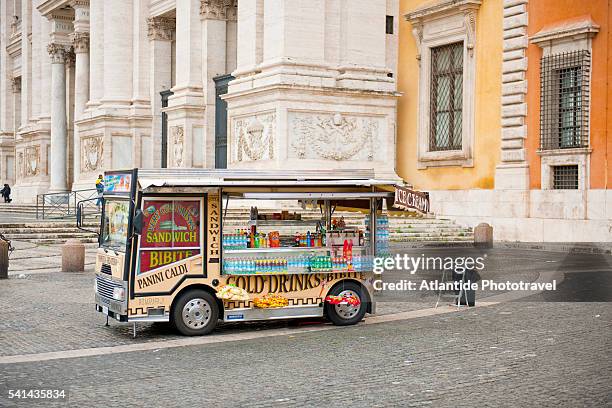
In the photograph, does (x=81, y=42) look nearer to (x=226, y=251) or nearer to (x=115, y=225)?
(x=115, y=225)

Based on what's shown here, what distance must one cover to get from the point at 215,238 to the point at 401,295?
4.67 metres

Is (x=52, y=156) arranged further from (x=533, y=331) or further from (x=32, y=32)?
(x=533, y=331)

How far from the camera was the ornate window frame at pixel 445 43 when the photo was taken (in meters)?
29.4

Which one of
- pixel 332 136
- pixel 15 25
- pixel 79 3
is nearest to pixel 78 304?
pixel 332 136

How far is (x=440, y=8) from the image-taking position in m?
30.3

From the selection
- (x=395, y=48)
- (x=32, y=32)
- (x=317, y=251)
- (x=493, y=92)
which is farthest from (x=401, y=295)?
(x=32, y=32)

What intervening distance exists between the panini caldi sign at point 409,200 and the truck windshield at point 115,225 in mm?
3717

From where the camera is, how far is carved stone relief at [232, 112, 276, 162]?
94.2ft

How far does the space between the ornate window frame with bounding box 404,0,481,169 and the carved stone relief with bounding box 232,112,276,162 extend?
596cm

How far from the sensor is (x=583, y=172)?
25.0 m

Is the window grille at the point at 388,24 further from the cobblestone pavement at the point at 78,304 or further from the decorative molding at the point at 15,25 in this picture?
the decorative molding at the point at 15,25

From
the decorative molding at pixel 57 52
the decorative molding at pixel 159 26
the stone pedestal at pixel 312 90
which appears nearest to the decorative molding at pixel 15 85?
the decorative molding at pixel 57 52

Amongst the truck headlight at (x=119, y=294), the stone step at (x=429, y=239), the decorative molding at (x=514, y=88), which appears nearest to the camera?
the truck headlight at (x=119, y=294)

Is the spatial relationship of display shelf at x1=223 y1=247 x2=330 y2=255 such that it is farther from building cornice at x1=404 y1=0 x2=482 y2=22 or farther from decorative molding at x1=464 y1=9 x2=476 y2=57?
building cornice at x1=404 y1=0 x2=482 y2=22
